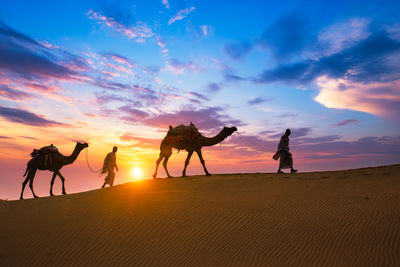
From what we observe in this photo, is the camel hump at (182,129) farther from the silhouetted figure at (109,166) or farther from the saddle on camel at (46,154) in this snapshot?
the saddle on camel at (46,154)

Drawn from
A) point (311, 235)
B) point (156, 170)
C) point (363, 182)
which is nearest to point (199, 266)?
point (311, 235)

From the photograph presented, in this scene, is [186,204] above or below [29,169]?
below

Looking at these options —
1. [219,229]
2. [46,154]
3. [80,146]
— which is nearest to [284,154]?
[219,229]

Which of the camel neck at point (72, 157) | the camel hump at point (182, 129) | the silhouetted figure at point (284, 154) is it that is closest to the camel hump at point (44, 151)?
the camel neck at point (72, 157)

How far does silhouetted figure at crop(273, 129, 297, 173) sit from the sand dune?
495 cm

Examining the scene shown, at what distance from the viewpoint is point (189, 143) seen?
15.1 m

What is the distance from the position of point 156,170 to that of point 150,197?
5538mm

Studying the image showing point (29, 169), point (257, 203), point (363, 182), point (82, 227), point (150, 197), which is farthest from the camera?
point (29, 169)

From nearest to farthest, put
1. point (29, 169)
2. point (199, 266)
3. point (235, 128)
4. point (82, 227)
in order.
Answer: point (199, 266), point (82, 227), point (235, 128), point (29, 169)

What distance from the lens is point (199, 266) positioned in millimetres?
5773

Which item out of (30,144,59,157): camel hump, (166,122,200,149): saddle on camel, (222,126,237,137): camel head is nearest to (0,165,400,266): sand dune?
(166,122,200,149): saddle on camel

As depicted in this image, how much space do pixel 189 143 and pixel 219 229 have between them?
8213mm

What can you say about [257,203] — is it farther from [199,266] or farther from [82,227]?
[82,227]

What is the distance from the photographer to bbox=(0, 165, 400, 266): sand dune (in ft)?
19.6
